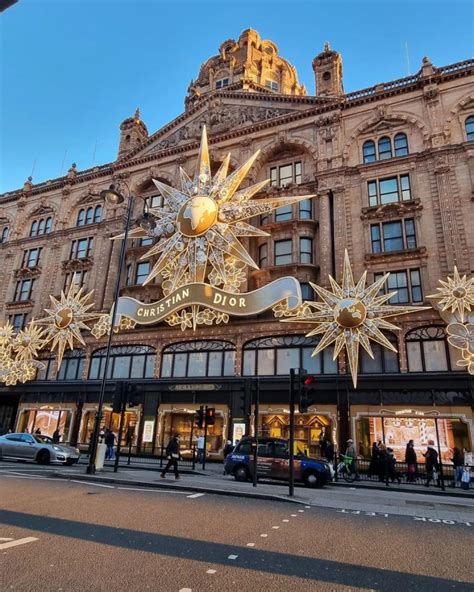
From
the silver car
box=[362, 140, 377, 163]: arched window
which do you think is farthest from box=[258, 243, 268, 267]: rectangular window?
the silver car

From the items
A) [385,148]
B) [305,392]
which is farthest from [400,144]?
[305,392]

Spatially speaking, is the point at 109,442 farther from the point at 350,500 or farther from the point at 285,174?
the point at 285,174

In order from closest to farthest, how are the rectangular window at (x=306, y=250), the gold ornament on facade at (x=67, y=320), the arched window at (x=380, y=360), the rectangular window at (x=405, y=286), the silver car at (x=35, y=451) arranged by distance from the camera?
the silver car at (x=35, y=451) < the arched window at (x=380, y=360) < the rectangular window at (x=405, y=286) < the rectangular window at (x=306, y=250) < the gold ornament on facade at (x=67, y=320)

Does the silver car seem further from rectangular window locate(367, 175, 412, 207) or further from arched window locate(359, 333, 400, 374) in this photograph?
rectangular window locate(367, 175, 412, 207)

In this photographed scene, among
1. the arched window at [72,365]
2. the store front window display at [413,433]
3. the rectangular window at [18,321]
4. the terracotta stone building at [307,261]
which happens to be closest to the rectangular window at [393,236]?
the terracotta stone building at [307,261]

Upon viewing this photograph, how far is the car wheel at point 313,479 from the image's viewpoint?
51.7 ft

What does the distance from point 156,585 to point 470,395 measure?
20.0 metres

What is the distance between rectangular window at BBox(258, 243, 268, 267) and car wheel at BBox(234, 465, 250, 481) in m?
14.4

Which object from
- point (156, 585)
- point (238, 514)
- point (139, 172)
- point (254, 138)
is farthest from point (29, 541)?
point (139, 172)

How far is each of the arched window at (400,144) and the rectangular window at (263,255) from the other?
11.1 m

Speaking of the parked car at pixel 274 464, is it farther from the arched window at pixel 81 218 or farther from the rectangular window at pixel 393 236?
the arched window at pixel 81 218

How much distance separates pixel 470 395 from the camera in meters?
20.0

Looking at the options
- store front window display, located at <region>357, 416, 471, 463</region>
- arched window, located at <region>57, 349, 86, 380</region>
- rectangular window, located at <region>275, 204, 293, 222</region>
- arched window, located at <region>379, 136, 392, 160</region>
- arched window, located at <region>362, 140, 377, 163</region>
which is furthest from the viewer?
arched window, located at <region>57, 349, 86, 380</region>

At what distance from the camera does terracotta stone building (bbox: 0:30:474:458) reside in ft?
72.4
